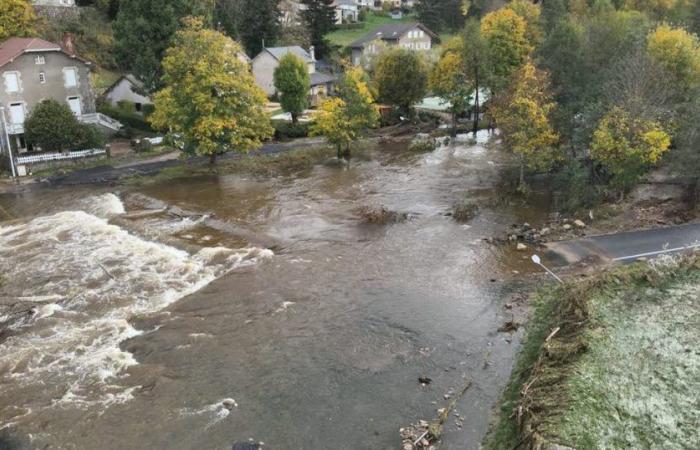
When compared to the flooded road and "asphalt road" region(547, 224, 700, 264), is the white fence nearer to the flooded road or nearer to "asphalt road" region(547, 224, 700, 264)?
the flooded road

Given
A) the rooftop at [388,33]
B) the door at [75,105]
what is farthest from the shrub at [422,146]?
the rooftop at [388,33]

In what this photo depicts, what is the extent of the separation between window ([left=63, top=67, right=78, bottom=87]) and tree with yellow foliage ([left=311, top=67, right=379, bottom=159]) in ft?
61.0

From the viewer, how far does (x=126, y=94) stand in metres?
53.5

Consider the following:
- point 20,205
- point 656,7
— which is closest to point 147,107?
point 20,205

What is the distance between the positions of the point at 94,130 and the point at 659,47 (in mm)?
38370

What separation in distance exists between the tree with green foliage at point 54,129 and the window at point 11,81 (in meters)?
2.33

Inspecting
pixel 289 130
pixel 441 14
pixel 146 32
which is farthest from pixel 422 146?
pixel 441 14

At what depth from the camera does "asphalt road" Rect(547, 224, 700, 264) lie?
2370cm

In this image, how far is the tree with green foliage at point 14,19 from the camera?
46938 mm

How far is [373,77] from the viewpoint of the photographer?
59.8m

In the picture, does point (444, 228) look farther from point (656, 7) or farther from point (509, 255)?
point (656, 7)

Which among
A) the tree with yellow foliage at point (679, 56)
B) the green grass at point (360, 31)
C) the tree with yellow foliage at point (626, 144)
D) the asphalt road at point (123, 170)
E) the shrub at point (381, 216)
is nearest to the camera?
the tree with yellow foliage at point (626, 144)

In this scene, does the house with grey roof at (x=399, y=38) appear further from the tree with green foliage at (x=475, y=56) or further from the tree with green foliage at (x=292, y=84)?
the tree with green foliage at (x=475, y=56)

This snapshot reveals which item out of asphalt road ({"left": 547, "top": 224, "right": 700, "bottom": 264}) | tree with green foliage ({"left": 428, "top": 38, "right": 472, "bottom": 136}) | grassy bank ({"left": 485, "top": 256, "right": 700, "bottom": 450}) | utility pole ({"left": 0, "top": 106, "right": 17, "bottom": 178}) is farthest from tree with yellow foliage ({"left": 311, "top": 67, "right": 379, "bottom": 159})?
grassy bank ({"left": 485, "top": 256, "right": 700, "bottom": 450})
